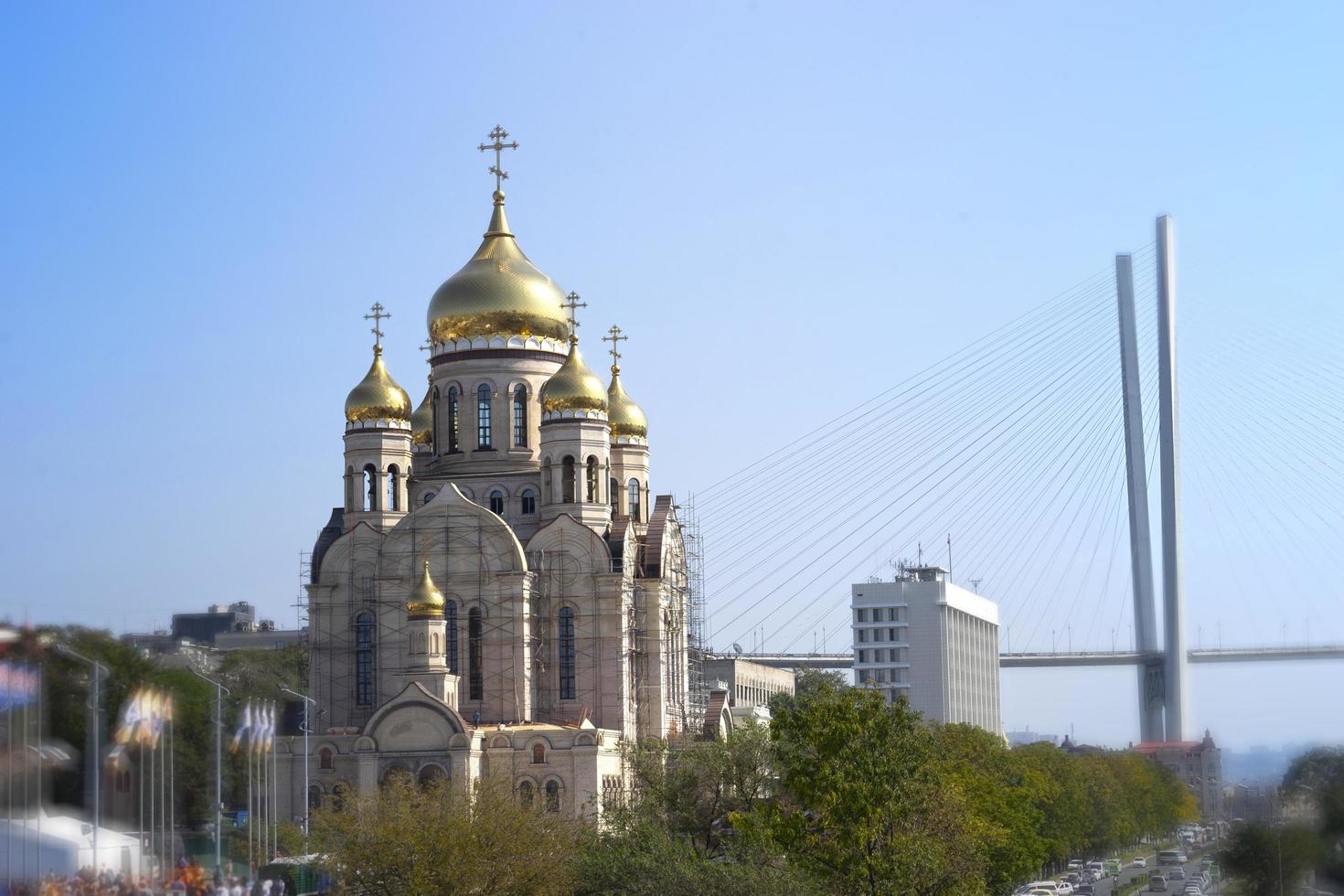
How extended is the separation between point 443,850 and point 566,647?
2530 centimetres

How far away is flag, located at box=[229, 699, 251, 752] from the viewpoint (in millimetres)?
43475

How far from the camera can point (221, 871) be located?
37.8 m

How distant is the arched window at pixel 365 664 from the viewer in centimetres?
6775

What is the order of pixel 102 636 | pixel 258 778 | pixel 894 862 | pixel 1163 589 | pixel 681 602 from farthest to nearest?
pixel 1163 589
pixel 681 602
pixel 258 778
pixel 894 862
pixel 102 636

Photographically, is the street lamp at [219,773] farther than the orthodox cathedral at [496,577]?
No

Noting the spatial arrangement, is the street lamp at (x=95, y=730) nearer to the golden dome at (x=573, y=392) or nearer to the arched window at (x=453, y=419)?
the golden dome at (x=573, y=392)

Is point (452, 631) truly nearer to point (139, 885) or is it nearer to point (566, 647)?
point (566, 647)

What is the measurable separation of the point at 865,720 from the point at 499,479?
99.1 ft

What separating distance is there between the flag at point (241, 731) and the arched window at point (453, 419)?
27781 millimetres

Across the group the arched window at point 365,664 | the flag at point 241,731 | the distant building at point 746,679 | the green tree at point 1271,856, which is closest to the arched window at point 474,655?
the arched window at point 365,664

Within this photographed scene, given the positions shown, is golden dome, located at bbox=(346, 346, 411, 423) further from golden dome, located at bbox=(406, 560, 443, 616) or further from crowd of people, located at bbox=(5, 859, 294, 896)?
crowd of people, located at bbox=(5, 859, 294, 896)

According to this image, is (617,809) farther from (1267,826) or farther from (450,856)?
(1267,826)

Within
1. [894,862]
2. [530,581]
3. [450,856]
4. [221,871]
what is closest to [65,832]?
[221,871]

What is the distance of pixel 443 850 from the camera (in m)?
42.5
